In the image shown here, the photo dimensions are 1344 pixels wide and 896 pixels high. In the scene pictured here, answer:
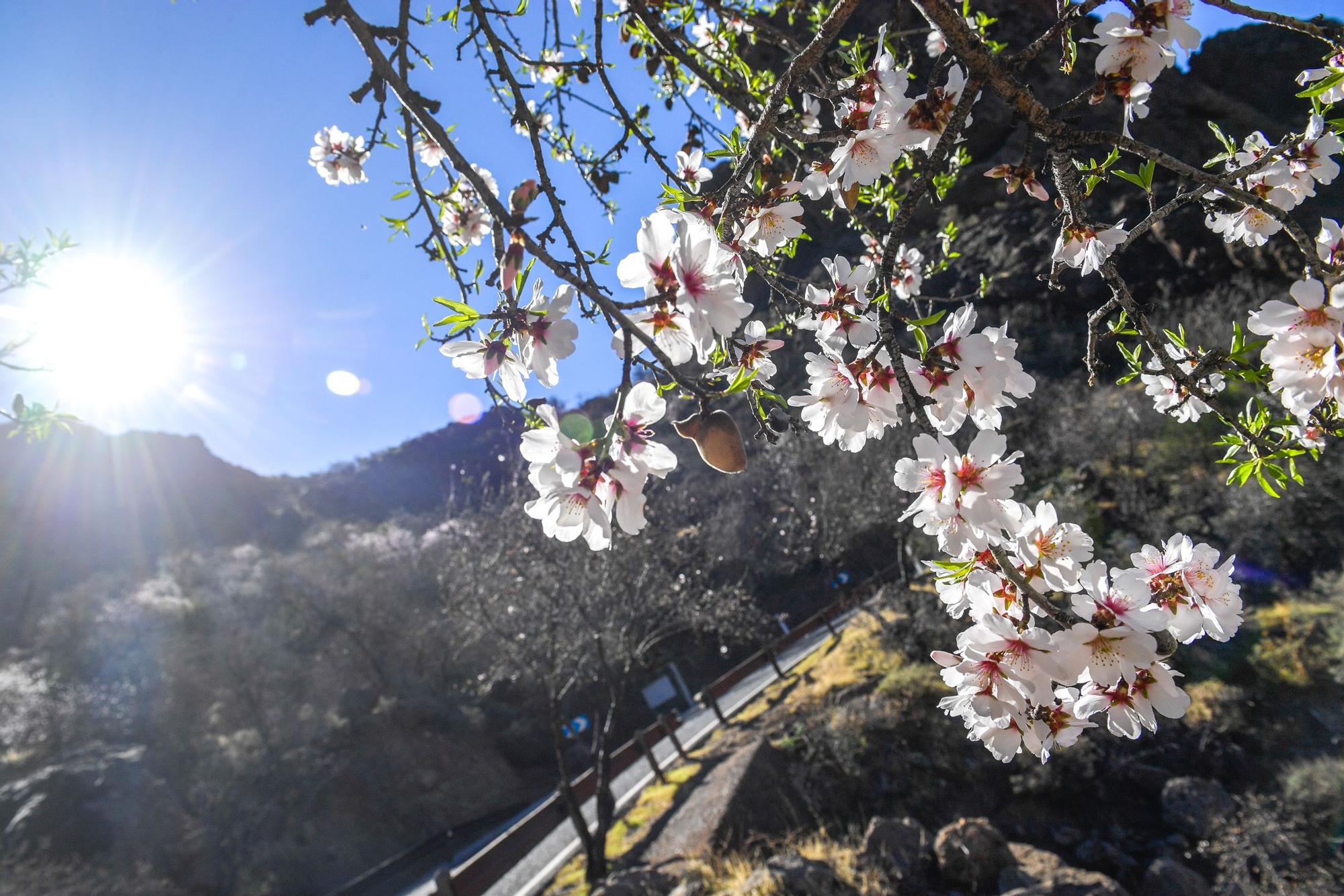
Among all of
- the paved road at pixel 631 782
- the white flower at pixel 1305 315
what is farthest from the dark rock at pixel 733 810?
the white flower at pixel 1305 315

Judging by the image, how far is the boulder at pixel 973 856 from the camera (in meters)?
5.58

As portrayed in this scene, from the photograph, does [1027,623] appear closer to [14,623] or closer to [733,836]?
[733,836]

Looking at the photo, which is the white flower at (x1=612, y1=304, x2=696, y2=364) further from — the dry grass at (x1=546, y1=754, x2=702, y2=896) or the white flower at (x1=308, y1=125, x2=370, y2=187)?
the dry grass at (x1=546, y1=754, x2=702, y2=896)

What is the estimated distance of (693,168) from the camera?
5.84 ft

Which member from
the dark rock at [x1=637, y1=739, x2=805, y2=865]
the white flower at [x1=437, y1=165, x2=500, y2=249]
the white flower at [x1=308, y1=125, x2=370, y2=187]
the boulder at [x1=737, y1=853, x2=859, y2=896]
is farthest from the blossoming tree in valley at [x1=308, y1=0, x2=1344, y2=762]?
the dark rock at [x1=637, y1=739, x2=805, y2=865]

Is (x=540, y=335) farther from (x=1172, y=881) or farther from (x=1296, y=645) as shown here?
(x=1296, y=645)

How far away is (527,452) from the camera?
0.98 m

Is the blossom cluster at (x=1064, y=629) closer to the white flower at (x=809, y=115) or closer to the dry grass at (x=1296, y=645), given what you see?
the white flower at (x=809, y=115)

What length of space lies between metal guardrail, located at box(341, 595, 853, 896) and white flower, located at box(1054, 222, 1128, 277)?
8.97 meters

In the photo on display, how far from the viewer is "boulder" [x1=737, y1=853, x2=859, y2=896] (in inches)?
200

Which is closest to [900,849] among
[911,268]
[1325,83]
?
[911,268]

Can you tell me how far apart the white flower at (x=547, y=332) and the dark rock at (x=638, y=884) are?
661 centimetres

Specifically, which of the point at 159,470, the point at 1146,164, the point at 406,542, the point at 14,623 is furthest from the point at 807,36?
the point at 159,470

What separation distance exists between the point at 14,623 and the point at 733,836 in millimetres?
30179
